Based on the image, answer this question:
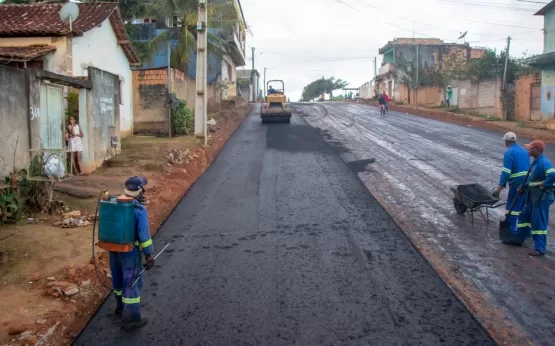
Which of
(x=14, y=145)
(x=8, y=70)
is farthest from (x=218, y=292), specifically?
(x=8, y=70)

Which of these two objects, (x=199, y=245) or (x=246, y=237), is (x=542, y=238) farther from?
(x=199, y=245)

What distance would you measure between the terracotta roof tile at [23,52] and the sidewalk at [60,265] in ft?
13.5

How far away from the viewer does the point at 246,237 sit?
8602 millimetres

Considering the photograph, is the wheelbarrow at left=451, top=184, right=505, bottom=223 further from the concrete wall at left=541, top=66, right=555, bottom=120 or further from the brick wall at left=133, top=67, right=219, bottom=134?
the concrete wall at left=541, top=66, right=555, bottom=120

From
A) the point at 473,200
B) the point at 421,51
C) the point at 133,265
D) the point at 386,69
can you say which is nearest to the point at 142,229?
the point at 133,265

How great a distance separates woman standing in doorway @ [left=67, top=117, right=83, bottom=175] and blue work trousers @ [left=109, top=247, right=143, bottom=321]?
7.81 metres

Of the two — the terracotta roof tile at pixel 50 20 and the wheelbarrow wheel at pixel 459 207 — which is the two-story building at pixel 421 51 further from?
the wheelbarrow wheel at pixel 459 207

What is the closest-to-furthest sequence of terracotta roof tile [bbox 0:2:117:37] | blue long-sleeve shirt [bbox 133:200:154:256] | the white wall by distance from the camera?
blue long-sleeve shirt [bbox 133:200:154:256] < terracotta roof tile [bbox 0:2:117:37] < the white wall

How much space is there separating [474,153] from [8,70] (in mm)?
13773

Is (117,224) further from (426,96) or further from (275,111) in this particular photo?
(426,96)

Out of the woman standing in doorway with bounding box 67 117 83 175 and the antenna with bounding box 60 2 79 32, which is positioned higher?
the antenna with bounding box 60 2 79 32

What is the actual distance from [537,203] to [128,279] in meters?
6.03

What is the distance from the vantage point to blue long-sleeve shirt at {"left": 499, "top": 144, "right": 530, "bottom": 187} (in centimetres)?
869

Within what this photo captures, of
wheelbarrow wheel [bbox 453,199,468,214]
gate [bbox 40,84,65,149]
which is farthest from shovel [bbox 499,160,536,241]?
gate [bbox 40,84,65,149]
